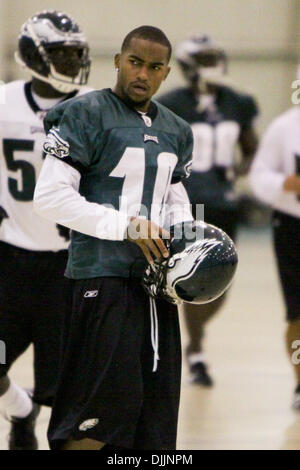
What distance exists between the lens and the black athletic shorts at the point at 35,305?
4.14 metres

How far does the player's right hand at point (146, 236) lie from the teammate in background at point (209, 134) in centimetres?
301

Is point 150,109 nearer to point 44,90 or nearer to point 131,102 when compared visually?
point 131,102

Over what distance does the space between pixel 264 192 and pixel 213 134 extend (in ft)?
2.85

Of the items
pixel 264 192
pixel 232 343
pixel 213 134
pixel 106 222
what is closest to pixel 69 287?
pixel 106 222

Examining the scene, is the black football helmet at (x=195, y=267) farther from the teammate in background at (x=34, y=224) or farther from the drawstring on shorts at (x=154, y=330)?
the teammate in background at (x=34, y=224)

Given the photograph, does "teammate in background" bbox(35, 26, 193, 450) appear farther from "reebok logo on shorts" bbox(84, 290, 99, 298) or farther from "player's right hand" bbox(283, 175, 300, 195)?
"player's right hand" bbox(283, 175, 300, 195)

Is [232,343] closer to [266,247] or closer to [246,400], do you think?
[246,400]

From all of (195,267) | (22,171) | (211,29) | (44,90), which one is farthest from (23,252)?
(211,29)

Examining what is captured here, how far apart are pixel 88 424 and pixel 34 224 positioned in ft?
3.52

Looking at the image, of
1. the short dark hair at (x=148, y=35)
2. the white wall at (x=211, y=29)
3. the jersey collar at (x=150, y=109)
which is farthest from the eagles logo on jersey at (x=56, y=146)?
the white wall at (x=211, y=29)

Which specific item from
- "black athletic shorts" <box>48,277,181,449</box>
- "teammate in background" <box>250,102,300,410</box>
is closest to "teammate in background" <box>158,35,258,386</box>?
"teammate in background" <box>250,102,300,410</box>

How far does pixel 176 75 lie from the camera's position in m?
13.1

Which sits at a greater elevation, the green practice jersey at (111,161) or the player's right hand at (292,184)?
the green practice jersey at (111,161)

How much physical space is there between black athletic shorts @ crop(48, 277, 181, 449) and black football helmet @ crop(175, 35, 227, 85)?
3246 mm
